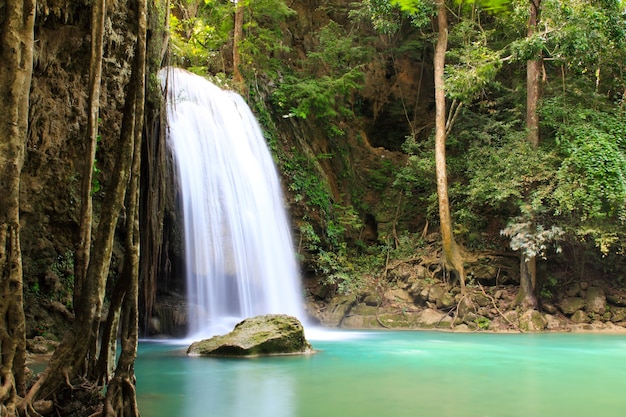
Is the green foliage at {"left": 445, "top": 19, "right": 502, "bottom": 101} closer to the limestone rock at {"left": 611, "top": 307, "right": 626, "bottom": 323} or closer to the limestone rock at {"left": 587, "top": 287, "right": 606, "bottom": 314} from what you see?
the limestone rock at {"left": 587, "top": 287, "right": 606, "bottom": 314}

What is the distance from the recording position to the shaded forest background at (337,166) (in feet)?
14.2

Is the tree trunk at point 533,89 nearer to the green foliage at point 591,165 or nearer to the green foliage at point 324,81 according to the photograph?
the green foliage at point 591,165

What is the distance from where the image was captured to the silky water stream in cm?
513

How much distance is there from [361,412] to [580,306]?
11.2 m

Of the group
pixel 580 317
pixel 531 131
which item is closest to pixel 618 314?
pixel 580 317

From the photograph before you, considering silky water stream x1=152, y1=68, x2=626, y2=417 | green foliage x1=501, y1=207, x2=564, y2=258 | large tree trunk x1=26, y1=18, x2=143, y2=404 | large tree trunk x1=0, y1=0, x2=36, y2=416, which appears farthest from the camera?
green foliage x1=501, y1=207, x2=564, y2=258

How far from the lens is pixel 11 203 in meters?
3.46

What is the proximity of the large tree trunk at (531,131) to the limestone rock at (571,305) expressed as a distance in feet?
3.28

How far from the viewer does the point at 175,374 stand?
6570 millimetres

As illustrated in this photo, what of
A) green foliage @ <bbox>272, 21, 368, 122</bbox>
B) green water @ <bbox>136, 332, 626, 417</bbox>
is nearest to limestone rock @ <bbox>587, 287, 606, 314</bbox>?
green water @ <bbox>136, 332, 626, 417</bbox>

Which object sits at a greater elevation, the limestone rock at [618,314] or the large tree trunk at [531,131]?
the large tree trunk at [531,131]

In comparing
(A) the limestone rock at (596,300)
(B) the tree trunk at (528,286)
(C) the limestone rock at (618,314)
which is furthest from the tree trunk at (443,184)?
(C) the limestone rock at (618,314)

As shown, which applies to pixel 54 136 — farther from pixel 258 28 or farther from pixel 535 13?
pixel 535 13

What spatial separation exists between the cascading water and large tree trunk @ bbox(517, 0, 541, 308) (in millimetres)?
5832
